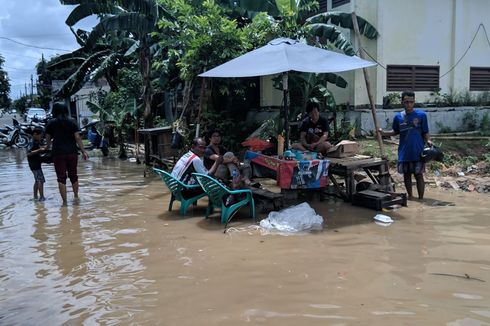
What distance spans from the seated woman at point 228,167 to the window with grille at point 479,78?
9.62m

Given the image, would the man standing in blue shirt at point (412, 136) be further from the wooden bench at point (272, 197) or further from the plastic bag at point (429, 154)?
the wooden bench at point (272, 197)

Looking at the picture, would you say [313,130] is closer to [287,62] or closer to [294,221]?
[287,62]

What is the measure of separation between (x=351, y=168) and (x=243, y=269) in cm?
312

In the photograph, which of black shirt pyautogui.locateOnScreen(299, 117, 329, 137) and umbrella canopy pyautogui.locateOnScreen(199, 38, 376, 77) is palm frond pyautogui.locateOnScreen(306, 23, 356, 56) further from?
umbrella canopy pyautogui.locateOnScreen(199, 38, 376, 77)

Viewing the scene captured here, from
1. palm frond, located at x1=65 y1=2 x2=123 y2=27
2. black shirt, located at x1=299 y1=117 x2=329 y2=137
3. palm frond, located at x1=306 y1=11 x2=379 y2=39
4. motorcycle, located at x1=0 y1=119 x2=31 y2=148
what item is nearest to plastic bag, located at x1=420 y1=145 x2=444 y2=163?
black shirt, located at x1=299 y1=117 x2=329 y2=137

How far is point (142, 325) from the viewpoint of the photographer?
3.54 metres

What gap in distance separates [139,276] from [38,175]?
4984 millimetres

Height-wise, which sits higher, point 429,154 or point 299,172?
point 429,154

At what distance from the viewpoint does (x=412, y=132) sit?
24.8ft

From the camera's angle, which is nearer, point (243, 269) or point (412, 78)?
point (243, 269)

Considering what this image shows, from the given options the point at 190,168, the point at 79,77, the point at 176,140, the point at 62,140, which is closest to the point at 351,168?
the point at 190,168

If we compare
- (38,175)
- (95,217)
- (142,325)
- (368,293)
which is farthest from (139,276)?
(38,175)

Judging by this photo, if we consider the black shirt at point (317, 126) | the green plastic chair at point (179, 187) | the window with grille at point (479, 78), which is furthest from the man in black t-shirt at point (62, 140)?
the window with grille at point (479, 78)

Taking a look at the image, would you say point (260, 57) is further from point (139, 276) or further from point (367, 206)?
point (139, 276)
